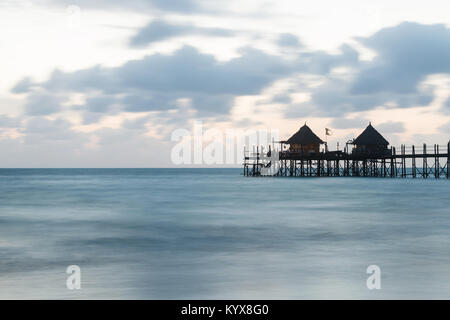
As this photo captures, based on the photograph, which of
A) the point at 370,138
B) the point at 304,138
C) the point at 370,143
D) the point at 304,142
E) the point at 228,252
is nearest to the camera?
the point at 228,252

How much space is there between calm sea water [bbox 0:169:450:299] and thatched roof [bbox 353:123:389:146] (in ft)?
115

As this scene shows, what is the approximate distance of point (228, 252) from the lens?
1714 cm

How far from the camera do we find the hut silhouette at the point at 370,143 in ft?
222

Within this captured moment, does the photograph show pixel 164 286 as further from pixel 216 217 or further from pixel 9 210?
pixel 9 210

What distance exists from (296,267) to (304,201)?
23.8 metres

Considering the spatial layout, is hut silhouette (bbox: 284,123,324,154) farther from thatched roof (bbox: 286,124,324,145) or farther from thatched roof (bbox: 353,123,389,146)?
thatched roof (bbox: 353,123,389,146)

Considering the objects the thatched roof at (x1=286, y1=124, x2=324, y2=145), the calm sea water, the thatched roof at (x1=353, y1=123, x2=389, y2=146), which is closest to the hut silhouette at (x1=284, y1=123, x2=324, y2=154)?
the thatched roof at (x1=286, y1=124, x2=324, y2=145)

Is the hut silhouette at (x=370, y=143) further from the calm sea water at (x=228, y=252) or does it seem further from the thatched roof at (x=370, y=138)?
the calm sea water at (x=228, y=252)

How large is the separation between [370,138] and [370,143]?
731mm

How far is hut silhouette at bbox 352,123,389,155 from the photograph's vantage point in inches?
2662

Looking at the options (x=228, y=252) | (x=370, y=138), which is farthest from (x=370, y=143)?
(x=228, y=252)

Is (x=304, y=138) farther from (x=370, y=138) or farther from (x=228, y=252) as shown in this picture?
(x=228, y=252)
